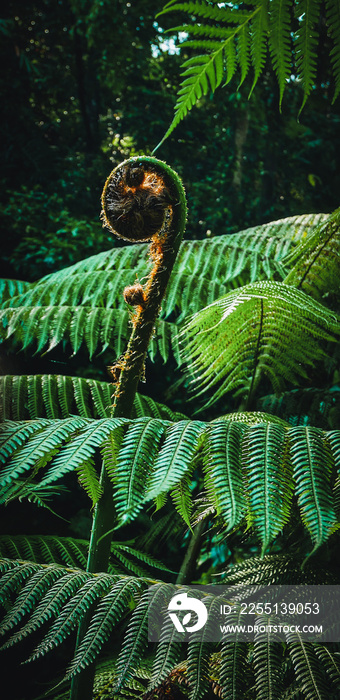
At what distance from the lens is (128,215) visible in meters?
0.83

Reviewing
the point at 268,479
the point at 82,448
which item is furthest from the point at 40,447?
the point at 268,479

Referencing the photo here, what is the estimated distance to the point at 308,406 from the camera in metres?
1.28

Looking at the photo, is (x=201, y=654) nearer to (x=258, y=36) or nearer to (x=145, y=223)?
(x=145, y=223)

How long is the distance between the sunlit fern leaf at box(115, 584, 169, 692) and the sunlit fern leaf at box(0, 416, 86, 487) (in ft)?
0.85

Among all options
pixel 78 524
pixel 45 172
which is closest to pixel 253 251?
pixel 78 524

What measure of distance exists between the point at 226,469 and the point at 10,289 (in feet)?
4.23

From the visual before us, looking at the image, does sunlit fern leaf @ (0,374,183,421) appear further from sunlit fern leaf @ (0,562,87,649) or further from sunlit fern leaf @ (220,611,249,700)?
sunlit fern leaf @ (220,611,249,700)

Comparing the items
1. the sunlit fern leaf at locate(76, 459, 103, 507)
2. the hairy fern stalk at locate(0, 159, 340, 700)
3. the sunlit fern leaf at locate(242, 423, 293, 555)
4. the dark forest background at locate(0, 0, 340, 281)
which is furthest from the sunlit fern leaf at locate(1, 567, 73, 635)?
the dark forest background at locate(0, 0, 340, 281)

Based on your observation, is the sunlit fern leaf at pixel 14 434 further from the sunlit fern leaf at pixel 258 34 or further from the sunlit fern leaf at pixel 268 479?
the sunlit fern leaf at pixel 258 34

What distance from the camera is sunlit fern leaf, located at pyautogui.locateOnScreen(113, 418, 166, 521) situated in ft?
1.94

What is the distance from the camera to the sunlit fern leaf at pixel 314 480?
55 cm

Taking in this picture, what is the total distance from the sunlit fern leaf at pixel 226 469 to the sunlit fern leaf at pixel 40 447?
211 mm

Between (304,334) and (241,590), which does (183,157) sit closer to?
(304,334)

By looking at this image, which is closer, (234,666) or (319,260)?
(234,666)
